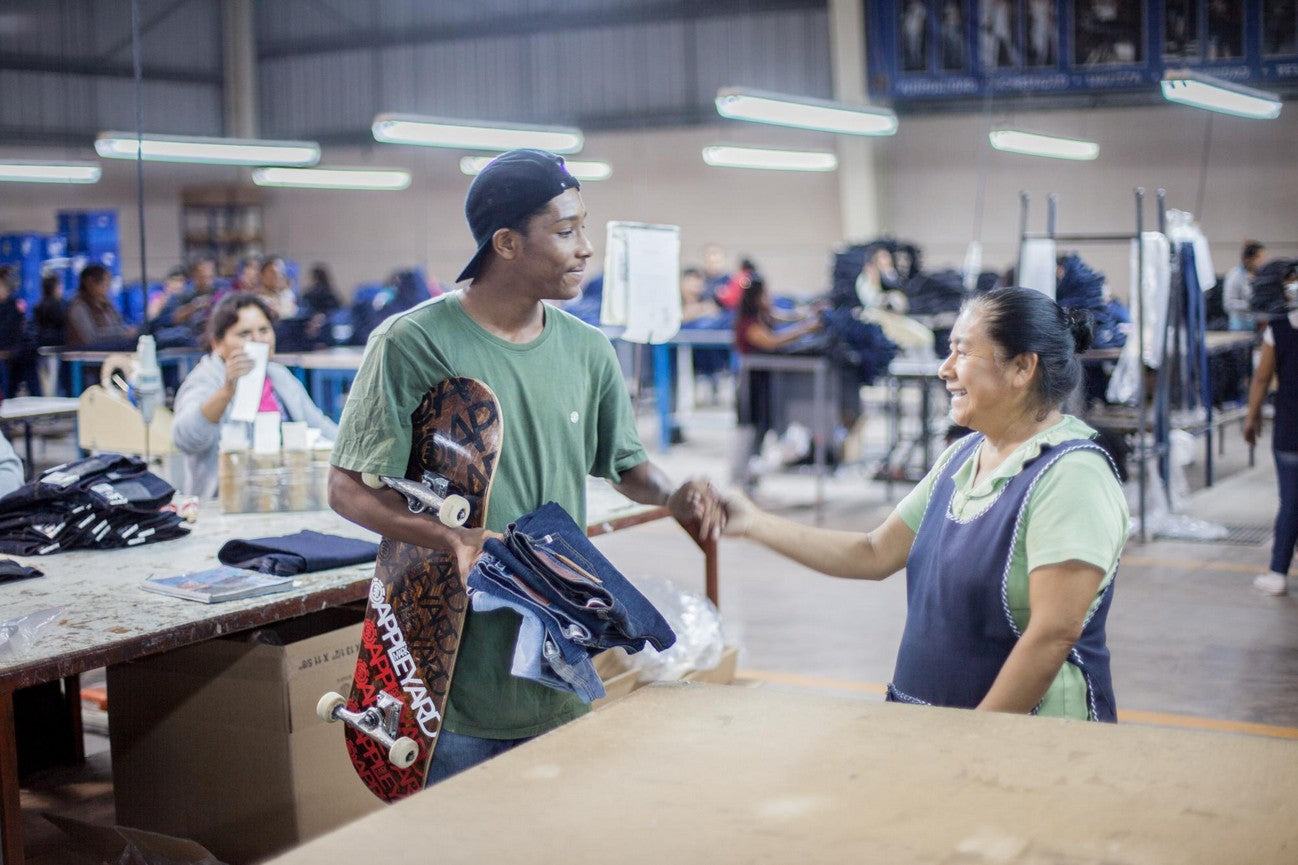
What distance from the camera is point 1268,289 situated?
8352 millimetres

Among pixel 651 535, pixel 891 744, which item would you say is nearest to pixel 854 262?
pixel 651 535

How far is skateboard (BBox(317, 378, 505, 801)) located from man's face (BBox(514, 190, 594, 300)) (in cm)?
20

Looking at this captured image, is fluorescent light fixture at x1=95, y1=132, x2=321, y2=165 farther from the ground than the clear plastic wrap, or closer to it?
farther from the ground

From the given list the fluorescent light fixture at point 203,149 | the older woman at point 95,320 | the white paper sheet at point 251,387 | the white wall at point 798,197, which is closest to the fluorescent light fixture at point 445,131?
the fluorescent light fixture at point 203,149

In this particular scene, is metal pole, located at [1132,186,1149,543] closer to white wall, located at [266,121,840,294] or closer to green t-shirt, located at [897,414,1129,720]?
green t-shirt, located at [897,414,1129,720]

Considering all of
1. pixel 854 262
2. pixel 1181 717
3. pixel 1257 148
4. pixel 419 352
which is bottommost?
pixel 1181 717

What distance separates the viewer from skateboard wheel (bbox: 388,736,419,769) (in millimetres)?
1955

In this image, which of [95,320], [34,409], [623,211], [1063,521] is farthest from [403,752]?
Result: [623,211]

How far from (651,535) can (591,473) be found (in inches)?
207

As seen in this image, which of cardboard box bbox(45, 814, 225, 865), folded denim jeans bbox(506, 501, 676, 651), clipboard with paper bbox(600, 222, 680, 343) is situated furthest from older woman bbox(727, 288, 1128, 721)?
clipboard with paper bbox(600, 222, 680, 343)

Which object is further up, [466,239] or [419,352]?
[466,239]

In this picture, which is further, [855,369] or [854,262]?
[854,262]

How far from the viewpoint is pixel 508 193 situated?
201 centimetres

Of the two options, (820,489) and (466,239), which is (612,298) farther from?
(466,239)
